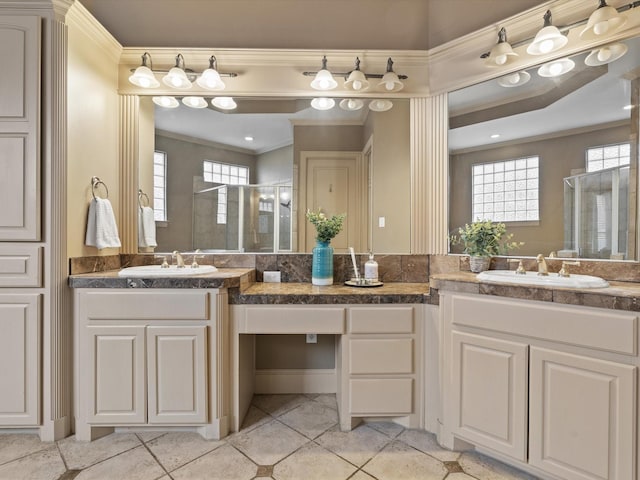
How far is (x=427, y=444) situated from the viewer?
1630mm

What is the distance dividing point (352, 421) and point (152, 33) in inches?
112

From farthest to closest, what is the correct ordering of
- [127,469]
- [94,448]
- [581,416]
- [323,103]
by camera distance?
[323,103] < [94,448] < [127,469] < [581,416]

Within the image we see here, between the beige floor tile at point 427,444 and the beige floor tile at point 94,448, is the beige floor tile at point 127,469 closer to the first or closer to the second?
the beige floor tile at point 94,448

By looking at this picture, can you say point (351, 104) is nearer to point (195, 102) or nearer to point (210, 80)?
point (210, 80)

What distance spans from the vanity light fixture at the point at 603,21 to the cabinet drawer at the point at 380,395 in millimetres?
2083

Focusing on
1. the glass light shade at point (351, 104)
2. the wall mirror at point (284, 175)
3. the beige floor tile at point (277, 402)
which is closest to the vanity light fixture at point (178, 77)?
the wall mirror at point (284, 175)

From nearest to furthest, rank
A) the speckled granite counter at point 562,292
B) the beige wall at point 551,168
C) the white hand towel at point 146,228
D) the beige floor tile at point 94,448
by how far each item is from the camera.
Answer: the speckled granite counter at point 562,292, the beige floor tile at point 94,448, the beige wall at point 551,168, the white hand towel at point 146,228

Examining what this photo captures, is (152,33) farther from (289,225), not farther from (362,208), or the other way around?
(362,208)

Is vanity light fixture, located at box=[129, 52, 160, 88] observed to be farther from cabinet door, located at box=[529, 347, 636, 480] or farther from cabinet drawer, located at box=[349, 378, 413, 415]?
cabinet door, located at box=[529, 347, 636, 480]

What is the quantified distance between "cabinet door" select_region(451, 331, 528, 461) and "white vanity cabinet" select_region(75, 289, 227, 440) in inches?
49.8

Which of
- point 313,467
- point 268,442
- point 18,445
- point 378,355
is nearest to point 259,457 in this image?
point 268,442

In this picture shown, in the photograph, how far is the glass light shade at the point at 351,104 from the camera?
217 cm

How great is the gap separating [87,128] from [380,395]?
2.30m

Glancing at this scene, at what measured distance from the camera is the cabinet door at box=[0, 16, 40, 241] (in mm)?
1601
